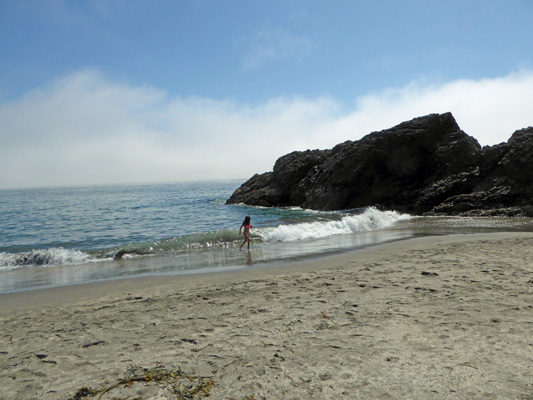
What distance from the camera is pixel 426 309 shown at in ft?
16.0

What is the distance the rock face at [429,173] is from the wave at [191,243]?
4.43 m

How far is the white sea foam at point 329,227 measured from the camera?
16.1m

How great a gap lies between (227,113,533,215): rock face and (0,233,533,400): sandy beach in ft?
50.2

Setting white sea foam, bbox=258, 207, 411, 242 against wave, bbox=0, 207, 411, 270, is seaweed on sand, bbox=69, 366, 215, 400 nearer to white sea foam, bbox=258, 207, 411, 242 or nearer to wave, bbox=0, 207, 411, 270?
wave, bbox=0, 207, 411, 270

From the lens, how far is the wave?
41.9 feet

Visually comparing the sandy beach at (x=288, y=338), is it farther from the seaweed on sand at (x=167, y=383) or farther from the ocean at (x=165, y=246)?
the ocean at (x=165, y=246)

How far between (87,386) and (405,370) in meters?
3.15

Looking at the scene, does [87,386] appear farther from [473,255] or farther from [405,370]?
[473,255]

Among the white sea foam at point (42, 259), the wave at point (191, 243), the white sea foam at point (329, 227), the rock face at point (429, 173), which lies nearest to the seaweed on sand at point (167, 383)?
the wave at point (191, 243)

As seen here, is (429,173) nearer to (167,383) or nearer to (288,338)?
(288,338)

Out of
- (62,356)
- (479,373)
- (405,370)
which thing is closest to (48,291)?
(62,356)

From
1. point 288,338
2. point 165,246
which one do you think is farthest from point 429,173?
point 288,338

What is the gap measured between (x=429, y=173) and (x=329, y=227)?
11.0m

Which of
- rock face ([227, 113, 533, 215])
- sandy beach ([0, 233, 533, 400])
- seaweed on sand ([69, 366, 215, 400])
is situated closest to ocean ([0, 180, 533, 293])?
rock face ([227, 113, 533, 215])
